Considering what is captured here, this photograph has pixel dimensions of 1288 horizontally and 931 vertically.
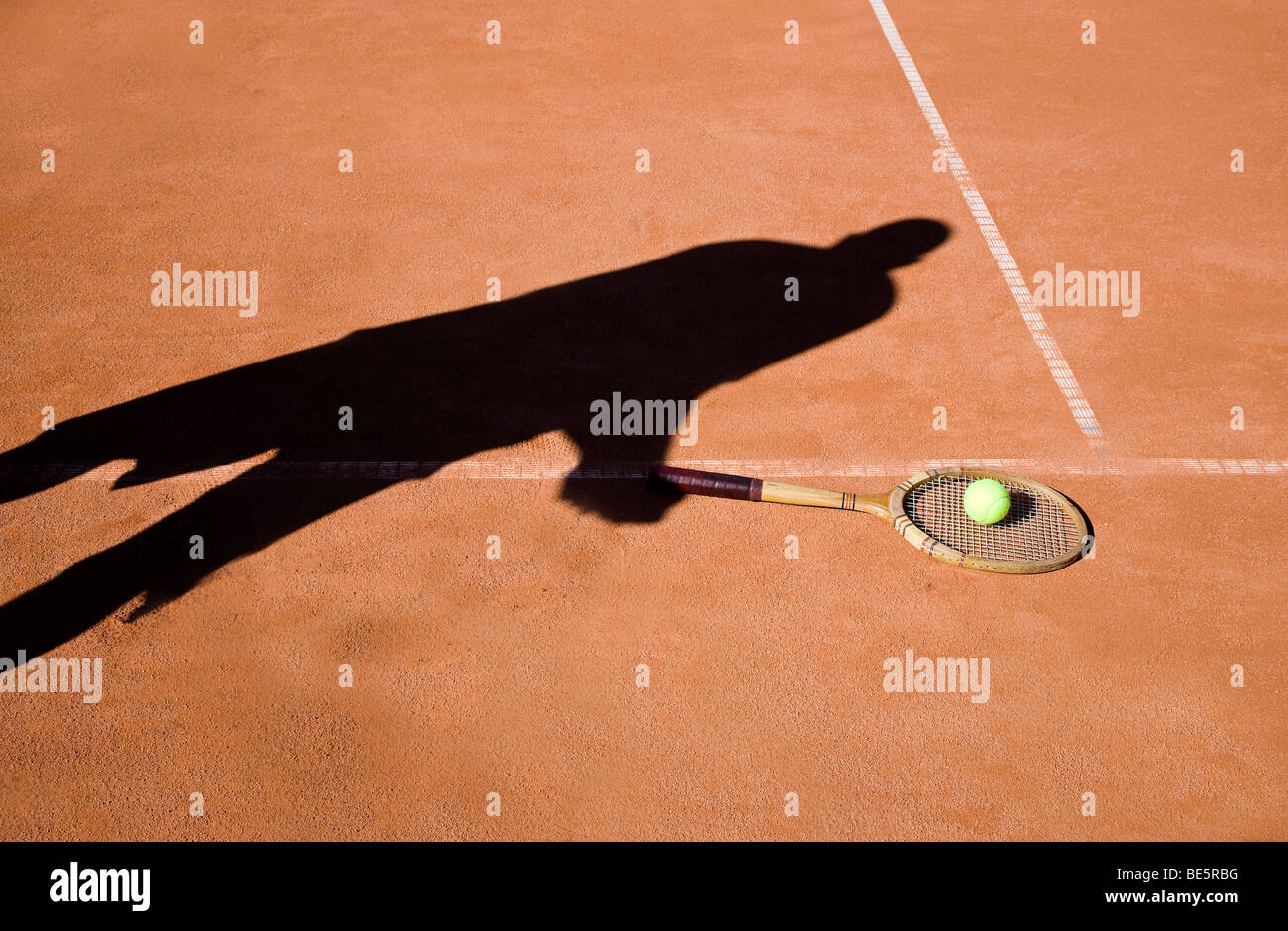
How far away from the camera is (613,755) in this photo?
4.70m

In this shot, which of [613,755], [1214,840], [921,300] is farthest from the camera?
[921,300]

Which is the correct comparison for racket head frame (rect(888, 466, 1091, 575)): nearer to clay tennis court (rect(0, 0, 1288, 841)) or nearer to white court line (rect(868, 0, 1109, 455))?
clay tennis court (rect(0, 0, 1288, 841))

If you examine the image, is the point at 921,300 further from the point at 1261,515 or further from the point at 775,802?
the point at 775,802

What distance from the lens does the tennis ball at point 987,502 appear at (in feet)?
18.1

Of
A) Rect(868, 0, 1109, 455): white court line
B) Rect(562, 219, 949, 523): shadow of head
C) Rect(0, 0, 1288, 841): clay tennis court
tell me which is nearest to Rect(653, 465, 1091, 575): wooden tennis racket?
Rect(0, 0, 1288, 841): clay tennis court

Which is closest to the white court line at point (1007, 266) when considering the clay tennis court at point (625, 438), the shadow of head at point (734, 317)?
the clay tennis court at point (625, 438)

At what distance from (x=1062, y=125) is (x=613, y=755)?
8047 mm

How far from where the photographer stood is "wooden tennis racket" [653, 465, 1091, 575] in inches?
215

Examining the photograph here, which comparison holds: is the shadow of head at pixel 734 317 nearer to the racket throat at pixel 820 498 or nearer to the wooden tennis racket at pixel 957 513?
the wooden tennis racket at pixel 957 513

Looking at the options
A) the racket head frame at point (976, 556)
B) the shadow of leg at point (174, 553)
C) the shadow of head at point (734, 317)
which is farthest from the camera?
the shadow of head at point (734, 317)

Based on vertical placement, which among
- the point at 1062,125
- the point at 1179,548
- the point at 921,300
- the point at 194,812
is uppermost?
the point at 1062,125

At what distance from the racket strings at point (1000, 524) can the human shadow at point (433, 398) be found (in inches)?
51.5

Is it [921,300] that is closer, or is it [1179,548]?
[1179,548]

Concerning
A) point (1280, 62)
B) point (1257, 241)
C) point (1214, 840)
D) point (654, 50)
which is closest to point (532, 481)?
point (1214, 840)
